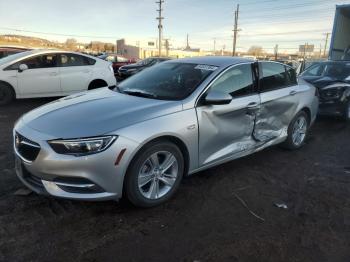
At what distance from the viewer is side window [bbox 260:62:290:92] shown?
4910 mm

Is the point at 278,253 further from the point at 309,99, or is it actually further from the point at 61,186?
the point at 309,99

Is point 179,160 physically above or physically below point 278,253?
above

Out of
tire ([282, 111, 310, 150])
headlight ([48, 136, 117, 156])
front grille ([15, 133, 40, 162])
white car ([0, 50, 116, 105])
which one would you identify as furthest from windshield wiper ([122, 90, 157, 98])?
white car ([0, 50, 116, 105])

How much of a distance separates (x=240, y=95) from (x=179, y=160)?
132 centimetres

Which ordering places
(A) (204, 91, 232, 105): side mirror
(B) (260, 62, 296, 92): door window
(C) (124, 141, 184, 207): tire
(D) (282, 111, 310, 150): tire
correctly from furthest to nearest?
(D) (282, 111, 310, 150): tire < (B) (260, 62, 296, 92): door window < (A) (204, 91, 232, 105): side mirror < (C) (124, 141, 184, 207): tire

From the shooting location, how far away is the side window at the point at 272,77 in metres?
4.91

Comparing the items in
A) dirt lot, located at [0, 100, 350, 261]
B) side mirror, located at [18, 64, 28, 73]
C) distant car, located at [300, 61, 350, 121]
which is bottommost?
dirt lot, located at [0, 100, 350, 261]

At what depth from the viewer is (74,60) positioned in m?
9.48

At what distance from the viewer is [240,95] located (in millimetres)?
4445

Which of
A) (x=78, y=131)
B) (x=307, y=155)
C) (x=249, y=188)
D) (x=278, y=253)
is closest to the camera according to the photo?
(x=278, y=253)

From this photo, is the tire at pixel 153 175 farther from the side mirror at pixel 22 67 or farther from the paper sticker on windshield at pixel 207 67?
the side mirror at pixel 22 67

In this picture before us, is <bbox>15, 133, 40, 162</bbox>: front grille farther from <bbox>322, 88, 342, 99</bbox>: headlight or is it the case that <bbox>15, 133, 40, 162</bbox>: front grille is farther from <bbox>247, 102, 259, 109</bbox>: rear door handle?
<bbox>322, 88, 342, 99</bbox>: headlight

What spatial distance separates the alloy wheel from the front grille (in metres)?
1.01

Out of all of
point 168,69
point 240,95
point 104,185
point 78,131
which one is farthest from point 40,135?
point 240,95
